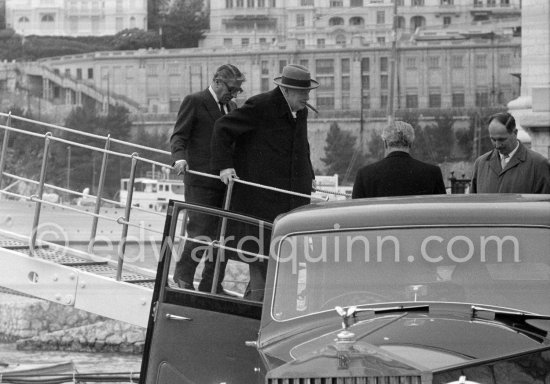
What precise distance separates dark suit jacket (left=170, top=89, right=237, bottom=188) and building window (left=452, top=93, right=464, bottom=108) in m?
130

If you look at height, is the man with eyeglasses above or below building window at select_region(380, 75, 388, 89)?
above

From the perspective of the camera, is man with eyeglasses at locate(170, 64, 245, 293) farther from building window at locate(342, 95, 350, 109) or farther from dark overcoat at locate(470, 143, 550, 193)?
building window at locate(342, 95, 350, 109)

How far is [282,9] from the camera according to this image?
16738 centimetres

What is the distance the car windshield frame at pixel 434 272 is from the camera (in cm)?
537

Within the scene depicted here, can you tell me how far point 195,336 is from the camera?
6449 mm

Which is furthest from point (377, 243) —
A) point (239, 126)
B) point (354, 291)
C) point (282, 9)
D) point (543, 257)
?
point (282, 9)

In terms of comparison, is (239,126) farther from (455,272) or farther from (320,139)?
(320,139)

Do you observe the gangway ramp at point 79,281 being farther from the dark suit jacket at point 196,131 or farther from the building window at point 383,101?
the building window at point 383,101

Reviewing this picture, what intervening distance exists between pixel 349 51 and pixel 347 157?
2837 centimetres

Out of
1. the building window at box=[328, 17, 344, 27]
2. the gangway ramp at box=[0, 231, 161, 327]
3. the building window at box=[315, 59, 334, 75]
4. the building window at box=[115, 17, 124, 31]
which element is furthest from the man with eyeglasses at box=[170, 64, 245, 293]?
the building window at box=[115, 17, 124, 31]

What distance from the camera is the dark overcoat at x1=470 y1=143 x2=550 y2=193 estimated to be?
8172mm

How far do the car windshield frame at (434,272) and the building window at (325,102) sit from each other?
13344 cm

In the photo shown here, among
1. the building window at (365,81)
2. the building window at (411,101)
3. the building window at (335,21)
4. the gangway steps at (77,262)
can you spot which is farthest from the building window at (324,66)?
the gangway steps at (77,262)

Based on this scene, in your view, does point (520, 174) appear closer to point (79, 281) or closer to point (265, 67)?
point (79, 281)
